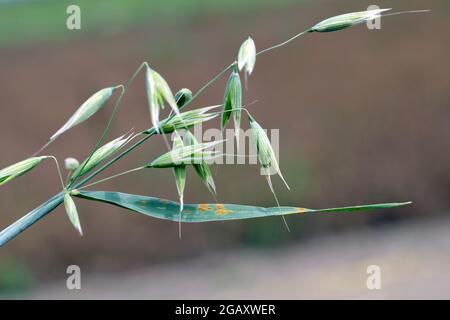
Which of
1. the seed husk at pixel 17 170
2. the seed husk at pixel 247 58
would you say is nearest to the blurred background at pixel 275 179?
the seed husk at pixel 17 170

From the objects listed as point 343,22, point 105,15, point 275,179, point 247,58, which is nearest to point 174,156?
point 247,58

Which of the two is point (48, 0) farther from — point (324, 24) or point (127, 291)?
point (324, 24)

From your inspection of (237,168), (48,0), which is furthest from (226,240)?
(48,0)

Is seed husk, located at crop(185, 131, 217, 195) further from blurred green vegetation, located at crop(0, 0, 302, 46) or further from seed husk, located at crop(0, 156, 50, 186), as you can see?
blurred green vegetation, located at crop(0, 0, 302, 46)

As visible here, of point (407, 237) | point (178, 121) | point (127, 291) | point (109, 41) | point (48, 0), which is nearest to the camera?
point (178, 121)

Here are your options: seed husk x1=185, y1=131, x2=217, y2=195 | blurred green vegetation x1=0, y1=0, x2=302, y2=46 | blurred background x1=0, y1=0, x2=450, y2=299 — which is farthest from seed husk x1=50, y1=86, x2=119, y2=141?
blurred green vegetation x1=0, y1=0, x2=302, y2=46

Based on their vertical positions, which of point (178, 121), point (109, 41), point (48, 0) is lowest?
point (178, 121)

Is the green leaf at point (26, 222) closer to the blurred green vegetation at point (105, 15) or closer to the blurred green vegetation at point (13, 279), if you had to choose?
the blurred green vegetation at point (13, 279)

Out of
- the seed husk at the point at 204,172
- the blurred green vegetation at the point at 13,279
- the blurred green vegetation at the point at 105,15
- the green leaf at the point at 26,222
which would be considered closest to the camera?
the green leaf at the point at 26,222
